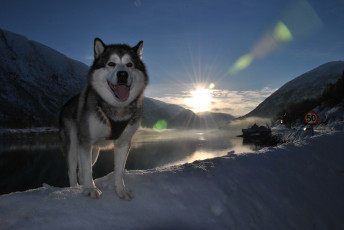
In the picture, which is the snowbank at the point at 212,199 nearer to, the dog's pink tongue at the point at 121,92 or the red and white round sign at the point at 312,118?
the dog's pink tongue at the point at 121,92

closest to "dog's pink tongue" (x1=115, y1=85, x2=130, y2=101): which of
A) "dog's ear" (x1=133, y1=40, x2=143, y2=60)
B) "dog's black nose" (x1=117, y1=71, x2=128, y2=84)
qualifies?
"dog's black nose" (x1=117, y1=71, x2=128, y2=84)

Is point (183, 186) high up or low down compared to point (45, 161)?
up

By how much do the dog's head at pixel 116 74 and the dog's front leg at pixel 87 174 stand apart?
3.29 feet

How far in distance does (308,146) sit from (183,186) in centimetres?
629

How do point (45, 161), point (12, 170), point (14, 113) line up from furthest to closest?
point (14, 113), point (45, 161), point (12, 170)

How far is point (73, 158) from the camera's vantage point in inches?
178

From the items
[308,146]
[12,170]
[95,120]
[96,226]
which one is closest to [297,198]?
[308,146]

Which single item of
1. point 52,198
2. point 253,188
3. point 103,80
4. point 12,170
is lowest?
point 12,170

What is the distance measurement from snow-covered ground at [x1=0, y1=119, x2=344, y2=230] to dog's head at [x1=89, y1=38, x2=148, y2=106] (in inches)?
70.8

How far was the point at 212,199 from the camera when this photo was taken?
169 inches

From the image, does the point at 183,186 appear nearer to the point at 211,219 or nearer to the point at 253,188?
the point at 211,219

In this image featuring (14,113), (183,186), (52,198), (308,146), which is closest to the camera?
(52,198)

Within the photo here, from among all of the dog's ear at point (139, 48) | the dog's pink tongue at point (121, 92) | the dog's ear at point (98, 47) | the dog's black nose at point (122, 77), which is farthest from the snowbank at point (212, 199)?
the dog's ear at point (139, 48)

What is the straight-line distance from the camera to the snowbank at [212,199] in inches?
118
